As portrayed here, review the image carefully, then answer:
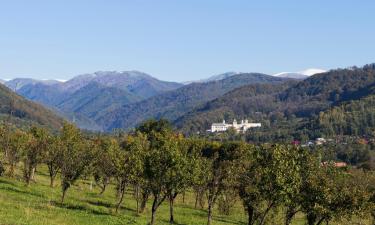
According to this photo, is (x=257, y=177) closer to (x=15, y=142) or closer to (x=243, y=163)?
(x=243, y=163)

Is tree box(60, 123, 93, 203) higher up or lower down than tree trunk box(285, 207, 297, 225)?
higher up

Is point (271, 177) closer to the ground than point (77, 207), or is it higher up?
higher up

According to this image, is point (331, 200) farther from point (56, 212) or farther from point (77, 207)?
point (77, 207)

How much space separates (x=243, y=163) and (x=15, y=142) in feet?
166

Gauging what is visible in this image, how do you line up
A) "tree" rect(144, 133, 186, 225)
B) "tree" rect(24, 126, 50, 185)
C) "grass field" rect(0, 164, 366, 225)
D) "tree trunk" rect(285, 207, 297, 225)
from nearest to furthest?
"grass field" rect(0, 164, 366, 225) < "tree trunk" rect(285, 207, 297, 225) < "tree" rect(144, 133, 186, 225) < "tree" rect(24, 126, 50, 185)

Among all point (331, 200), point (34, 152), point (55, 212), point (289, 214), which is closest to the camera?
point (55, 212)

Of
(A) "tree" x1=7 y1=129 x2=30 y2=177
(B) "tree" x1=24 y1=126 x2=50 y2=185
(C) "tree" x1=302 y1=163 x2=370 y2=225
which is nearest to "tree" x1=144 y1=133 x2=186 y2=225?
(C) "tree" x1=302 y1=163 x2=370 y2=225

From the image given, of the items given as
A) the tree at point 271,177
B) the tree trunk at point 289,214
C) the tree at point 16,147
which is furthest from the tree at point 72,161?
the tree trunk at point 289,214

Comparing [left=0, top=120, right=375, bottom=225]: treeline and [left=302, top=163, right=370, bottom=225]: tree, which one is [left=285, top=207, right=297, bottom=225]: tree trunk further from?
[left=302, top=163, right=370, bottom=225]: tree

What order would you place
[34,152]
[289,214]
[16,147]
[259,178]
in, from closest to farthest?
[259,178] → [289,214] → [34,152] → [16,147]

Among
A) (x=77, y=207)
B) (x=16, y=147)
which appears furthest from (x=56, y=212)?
(x=16, y=147)

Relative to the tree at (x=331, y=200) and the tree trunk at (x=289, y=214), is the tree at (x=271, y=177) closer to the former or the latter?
the tree trunk at (x=289, y=214)

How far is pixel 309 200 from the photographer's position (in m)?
52.8

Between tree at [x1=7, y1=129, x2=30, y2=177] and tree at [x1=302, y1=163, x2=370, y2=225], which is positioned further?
tree at [x1=7, y1=129, x2=30, y2=177]
